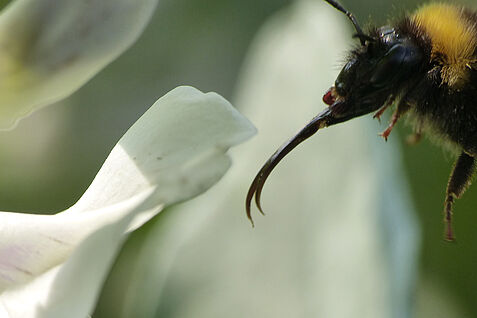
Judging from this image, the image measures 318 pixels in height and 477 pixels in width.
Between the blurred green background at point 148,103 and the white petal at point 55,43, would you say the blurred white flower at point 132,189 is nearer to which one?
the white petal at point 55,43

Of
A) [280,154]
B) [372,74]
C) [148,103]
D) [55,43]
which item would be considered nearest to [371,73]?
[372,74]

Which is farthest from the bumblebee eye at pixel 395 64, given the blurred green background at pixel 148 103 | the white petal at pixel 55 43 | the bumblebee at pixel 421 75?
the blurred green background at pixel 148 103

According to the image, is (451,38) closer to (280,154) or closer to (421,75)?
(421,75)

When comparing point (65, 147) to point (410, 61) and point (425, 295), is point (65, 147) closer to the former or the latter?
point (425, 295)

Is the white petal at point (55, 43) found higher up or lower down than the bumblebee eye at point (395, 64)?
higher up

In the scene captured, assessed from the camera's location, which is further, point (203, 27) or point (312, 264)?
point (203, 27)

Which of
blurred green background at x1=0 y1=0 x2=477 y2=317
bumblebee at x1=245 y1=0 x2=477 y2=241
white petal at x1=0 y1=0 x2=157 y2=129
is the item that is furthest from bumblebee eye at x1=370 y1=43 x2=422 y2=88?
blurred green background at x1=0 y1=0 x2=477 y2=317

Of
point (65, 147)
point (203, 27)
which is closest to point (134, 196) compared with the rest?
point (65, 147)

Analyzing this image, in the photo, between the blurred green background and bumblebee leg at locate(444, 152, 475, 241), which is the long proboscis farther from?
the blurred green background
